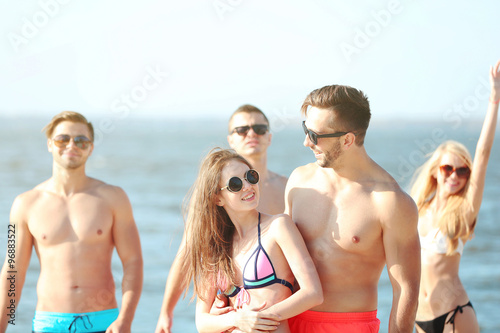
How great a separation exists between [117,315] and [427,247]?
2518mm

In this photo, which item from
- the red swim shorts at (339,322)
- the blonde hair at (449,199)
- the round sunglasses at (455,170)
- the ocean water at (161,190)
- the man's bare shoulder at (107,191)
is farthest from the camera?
the ocean water at (161,190)

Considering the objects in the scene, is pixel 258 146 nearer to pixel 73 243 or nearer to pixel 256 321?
pixel 73 243

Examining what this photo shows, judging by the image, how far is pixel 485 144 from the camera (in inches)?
195

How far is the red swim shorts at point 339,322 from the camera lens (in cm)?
355

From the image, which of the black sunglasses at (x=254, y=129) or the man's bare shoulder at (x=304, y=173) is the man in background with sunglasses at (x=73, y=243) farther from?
the man's bare shoulder at (x=304, y=173)

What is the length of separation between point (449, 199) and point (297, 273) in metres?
2.44

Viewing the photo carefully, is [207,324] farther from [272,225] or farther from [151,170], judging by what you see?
[151,170]

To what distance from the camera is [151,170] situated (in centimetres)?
3850

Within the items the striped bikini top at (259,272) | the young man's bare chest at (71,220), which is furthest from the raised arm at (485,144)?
the young man's bare chest at (71,220)

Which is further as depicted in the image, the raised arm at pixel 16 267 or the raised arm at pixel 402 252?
the raised arm at pixel 16 267

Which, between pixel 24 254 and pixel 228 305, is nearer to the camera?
pixel 228 305

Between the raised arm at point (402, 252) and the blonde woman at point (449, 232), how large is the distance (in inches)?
70.5

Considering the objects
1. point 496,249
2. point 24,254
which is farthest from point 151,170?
point 24,254

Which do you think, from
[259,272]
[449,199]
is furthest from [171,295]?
[449,199]
